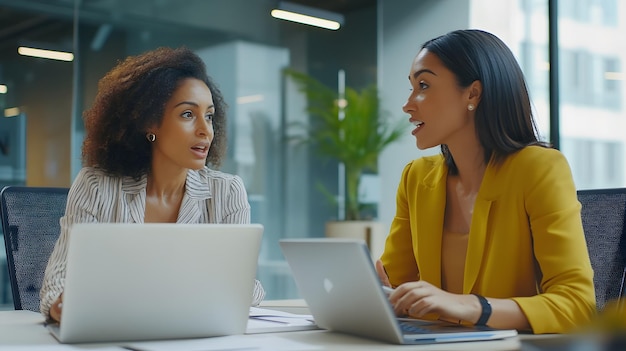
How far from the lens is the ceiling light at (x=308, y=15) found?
596 cm

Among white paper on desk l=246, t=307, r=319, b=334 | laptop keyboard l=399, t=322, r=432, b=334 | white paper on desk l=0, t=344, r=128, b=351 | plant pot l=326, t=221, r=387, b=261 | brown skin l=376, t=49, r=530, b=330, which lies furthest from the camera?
plant pot l=326, t=221, r=387, b=261

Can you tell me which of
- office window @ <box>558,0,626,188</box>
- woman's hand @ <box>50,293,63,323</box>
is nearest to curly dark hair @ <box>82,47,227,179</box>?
woman's hand @ <box>50,293,63,323</box>

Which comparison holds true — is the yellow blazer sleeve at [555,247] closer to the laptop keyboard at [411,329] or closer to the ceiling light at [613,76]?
the laptop keyboard at [411,329]

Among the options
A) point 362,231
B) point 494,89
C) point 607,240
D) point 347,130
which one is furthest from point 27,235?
point 347,130

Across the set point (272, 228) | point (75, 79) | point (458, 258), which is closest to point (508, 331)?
point (458, 258)

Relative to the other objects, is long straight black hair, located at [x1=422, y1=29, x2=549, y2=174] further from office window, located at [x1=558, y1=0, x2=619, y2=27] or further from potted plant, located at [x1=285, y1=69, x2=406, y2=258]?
potted plant, located at [x1=285, y1=69, x2=406, y2=258]

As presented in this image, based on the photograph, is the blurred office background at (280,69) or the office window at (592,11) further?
the office window at (592,11)

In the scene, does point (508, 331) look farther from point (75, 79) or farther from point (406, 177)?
point (75, 79)

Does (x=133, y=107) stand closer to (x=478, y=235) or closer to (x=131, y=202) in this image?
(x=131, y=202)

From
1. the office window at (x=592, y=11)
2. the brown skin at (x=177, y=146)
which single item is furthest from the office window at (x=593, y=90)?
the brown skin at (x=177, y=146)

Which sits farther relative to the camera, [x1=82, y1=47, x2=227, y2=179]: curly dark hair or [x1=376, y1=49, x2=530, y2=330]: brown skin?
[x1=82, y1=47, x2=227, y2=179]: curly dark hair

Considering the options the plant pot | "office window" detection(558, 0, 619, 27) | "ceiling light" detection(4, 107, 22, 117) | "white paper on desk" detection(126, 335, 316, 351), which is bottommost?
the plant pot

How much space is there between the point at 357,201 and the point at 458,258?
437 centimetres

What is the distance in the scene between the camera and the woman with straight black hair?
1.55 m
